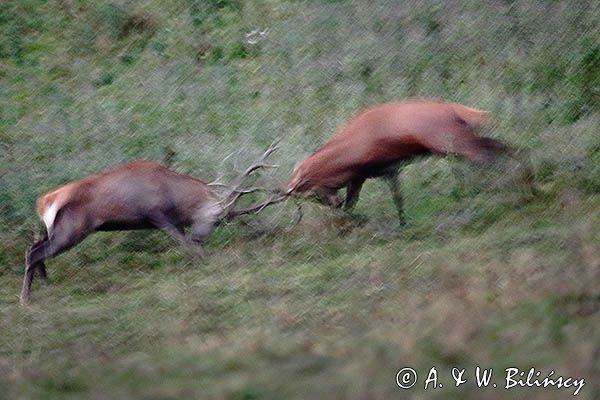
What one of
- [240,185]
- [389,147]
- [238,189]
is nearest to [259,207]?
[238,189]

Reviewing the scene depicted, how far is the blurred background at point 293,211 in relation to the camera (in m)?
5.21

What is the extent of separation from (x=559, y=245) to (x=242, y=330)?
6.25ft

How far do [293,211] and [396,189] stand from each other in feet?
3.06

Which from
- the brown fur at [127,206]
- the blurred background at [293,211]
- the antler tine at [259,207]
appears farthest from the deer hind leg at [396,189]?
the brown fur at [127,206]

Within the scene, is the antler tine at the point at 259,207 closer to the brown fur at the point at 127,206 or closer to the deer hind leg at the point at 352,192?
the brown fur at the point at 127,206

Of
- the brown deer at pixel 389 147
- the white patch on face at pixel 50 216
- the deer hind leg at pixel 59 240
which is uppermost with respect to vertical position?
the brown deer at pixel 389 147

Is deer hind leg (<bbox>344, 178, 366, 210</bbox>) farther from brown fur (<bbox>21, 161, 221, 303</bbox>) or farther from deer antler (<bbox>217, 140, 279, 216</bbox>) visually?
brown fur (<bbox>21, 161, 221, 303</bbox>)

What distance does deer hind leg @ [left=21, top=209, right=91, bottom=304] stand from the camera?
9.52 meters

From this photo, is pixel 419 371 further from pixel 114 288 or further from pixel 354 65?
pixel 354 65

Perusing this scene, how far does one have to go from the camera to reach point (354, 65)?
12258 millimetres

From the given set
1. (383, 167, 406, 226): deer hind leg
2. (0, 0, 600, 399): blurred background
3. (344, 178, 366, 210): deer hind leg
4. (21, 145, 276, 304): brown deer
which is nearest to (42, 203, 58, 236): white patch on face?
(21, 145, 276, 304): brown deer

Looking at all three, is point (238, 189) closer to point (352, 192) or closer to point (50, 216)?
point (352, 192)

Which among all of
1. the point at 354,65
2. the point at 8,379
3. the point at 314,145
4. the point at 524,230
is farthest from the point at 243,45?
the point at 8,379

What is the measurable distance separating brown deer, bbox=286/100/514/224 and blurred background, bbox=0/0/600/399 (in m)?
0.20
